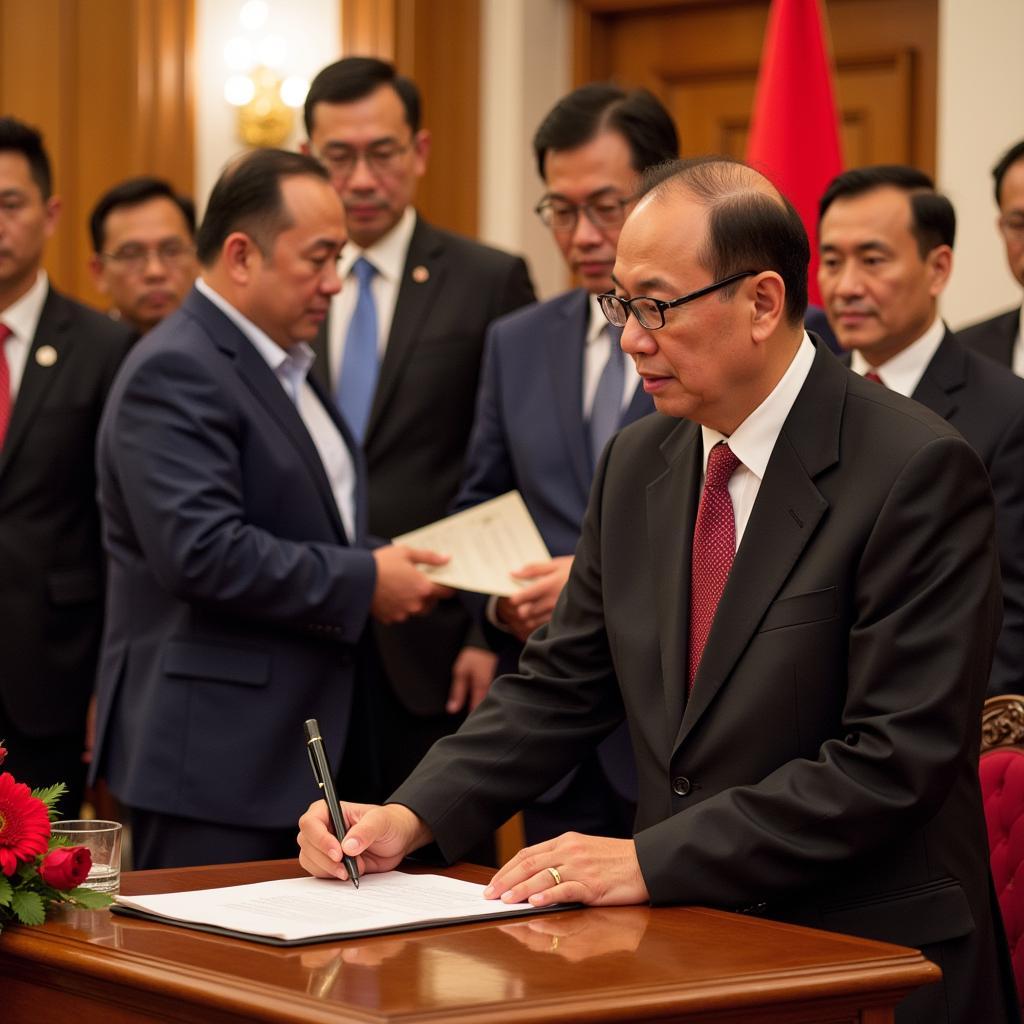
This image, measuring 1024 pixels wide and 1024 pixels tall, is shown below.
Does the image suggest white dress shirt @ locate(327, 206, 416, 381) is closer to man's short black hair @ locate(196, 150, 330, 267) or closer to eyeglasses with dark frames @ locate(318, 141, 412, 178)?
eyeglasses with dark frames @ locate(318, 141, 412, 178)

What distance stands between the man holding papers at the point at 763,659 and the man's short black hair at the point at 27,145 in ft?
8.07

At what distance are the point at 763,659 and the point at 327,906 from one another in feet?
1.97

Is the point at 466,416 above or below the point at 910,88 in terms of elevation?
below

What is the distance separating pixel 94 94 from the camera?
7062mm

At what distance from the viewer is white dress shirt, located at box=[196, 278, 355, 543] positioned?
341cm

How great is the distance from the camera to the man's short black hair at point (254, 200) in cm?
342

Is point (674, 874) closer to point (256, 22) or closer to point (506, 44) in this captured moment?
point (506, 44)

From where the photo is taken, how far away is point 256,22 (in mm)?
6840

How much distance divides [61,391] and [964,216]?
2.94 metres

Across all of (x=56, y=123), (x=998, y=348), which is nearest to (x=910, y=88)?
(x=998, y=348)

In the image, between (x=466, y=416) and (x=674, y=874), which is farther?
(x=466, y=416)

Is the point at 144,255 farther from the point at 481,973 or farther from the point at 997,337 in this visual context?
the point at 481,973

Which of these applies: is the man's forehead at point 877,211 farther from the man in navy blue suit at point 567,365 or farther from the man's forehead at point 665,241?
the man's forehead at point 665,241

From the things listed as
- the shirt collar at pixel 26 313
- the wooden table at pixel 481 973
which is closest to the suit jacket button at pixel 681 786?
the wooden table at pixel 481 973
